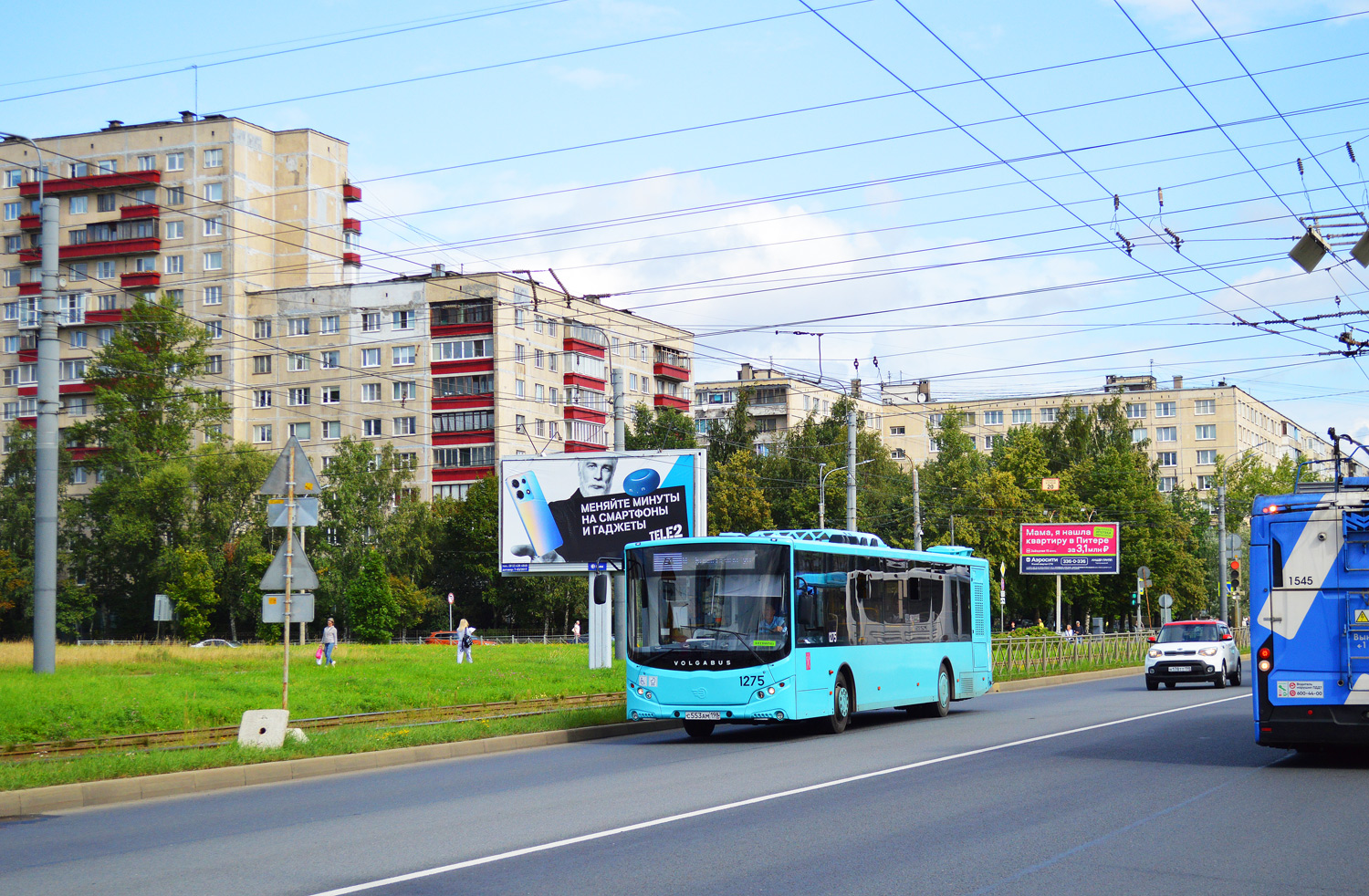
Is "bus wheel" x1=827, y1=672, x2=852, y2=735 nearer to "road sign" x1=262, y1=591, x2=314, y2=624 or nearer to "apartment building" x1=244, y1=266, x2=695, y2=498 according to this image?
"road sign" x1=262, y1=591, x2=314, y2=624

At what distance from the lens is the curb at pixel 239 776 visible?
1323 cm

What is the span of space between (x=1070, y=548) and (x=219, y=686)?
48983mm

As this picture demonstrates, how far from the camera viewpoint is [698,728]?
68.4 feet

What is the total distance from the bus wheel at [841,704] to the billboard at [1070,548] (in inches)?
1935

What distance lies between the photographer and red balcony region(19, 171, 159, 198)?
93.0 meters

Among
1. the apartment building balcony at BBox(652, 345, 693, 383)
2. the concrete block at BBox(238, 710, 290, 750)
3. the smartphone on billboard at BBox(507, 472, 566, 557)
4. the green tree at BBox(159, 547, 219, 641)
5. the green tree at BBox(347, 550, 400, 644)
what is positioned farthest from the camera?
the apartment building balcony at BBox(652, 345, 693, 383)

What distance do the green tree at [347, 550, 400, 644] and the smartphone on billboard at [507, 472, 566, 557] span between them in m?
43.6

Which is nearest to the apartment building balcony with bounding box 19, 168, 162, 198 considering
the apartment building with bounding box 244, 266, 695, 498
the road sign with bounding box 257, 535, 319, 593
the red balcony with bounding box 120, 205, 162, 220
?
the red balcony with bounding box 120, 205, 162, 220

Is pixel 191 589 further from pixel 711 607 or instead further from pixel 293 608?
pixel 293 608

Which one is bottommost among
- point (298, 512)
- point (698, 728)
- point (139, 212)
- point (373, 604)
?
point (373, 604)

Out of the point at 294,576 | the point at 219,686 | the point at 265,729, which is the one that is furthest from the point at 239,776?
the point at 219,686

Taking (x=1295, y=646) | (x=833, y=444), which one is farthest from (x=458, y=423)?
(x=1295, y=646)

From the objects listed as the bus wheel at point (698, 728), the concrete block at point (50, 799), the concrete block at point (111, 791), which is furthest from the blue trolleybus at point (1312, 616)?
the concrete block at point (50, 799)

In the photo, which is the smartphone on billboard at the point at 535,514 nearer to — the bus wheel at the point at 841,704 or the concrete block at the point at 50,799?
the bus wheel at the point at 841,704
